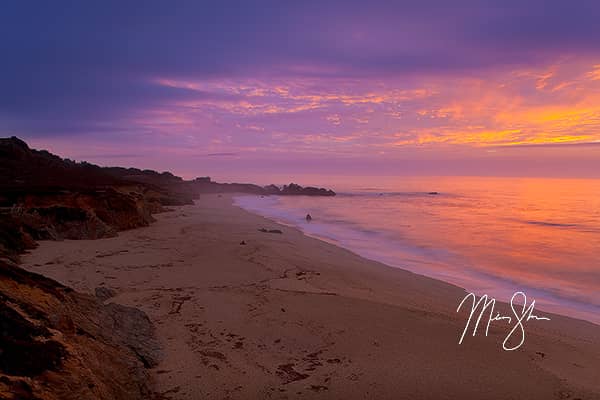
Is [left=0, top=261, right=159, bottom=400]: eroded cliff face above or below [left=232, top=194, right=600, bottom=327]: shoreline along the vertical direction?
above

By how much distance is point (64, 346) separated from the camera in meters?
3.55

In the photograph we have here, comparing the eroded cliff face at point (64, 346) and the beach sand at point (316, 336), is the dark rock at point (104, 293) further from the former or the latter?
the eroded cliff face at point (64, 346)

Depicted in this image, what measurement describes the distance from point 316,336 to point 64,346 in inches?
128

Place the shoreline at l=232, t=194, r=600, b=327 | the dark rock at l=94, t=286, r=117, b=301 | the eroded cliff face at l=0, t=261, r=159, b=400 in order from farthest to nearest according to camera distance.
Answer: the shoreline at l=232, t=194, r=600, b=327 → the dark rock at l=94, t=286, r=117, b=301 → the eroded cliff face at l=0, t=261, r=159, b=400

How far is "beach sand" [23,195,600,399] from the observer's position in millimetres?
4488

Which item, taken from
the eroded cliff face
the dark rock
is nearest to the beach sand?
the dark rock

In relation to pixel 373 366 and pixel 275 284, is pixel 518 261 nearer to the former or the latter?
pixel 275 284

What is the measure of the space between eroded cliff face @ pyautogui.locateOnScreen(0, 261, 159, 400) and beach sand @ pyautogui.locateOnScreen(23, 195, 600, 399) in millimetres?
425

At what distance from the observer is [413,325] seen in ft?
20.7

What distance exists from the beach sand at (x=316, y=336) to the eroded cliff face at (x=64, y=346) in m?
0.43
